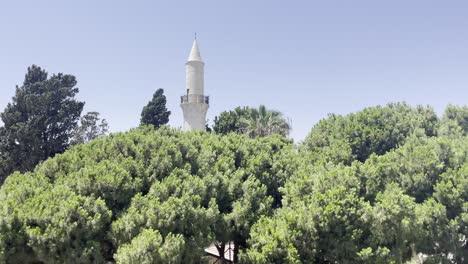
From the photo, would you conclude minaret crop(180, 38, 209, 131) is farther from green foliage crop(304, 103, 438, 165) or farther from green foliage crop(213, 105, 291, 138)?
green foliage crop(304, 103, 438, 165)

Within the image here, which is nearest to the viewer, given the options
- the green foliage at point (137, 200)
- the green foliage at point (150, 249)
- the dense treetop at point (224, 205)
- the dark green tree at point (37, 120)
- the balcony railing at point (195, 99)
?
the green foliage at point (150, 249)

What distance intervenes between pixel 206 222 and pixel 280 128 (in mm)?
25223

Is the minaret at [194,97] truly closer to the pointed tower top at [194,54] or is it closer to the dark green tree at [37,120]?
the pointed tower top at [194,54]

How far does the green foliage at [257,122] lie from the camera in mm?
41597

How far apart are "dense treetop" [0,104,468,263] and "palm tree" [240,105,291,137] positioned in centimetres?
1664

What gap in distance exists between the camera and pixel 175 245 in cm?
1519

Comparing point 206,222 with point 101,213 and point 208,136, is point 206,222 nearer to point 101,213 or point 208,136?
point 101,213

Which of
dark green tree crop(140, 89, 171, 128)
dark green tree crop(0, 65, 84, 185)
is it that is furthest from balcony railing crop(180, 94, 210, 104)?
dark green tree crop(0, 65, 84, 185)

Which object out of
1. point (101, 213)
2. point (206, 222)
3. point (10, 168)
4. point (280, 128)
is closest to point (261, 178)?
point (206, 222)

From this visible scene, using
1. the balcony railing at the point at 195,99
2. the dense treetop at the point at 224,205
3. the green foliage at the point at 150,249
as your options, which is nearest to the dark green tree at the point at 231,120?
the balcony railing at the point at 195,99

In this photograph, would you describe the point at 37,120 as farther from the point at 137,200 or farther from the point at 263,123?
the point at 137,200

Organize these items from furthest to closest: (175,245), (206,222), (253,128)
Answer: (253,128) < (206,222) < (175,245)

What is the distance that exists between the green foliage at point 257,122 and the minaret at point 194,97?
485cm

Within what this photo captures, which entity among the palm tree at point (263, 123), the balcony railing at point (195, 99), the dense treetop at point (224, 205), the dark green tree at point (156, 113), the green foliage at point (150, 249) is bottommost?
the green foliage at point (150, 249)
